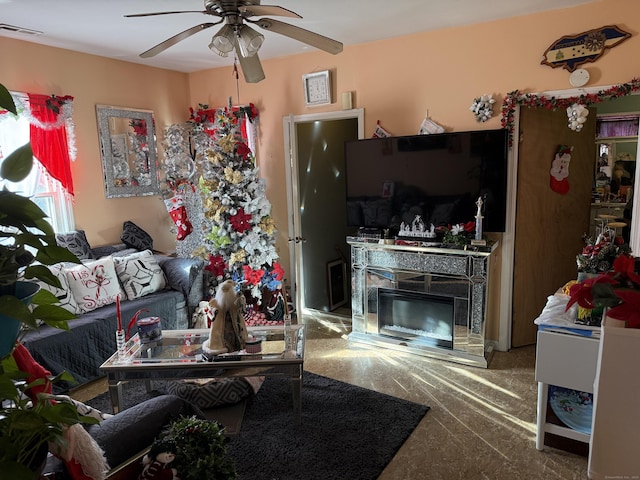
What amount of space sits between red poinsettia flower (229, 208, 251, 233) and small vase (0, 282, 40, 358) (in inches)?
134

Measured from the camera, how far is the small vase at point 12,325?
26.2 inches

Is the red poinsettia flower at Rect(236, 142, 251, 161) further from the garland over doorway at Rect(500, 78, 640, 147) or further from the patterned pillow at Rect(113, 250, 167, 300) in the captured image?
the garland over doorway at Rect(500, 78, 640, 147)

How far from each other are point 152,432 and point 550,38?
3493 mm

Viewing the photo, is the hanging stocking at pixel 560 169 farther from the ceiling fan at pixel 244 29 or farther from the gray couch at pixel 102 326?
the gray couch at pixel 102 326

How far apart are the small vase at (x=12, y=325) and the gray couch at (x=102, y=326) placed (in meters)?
2.05

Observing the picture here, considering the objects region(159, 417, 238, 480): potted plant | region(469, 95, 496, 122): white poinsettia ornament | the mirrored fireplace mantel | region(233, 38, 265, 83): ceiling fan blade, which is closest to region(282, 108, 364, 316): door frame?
the mirrored fireplace mantel

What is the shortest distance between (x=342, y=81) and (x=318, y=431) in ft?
9.85

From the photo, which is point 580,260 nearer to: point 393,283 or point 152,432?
point 393,283

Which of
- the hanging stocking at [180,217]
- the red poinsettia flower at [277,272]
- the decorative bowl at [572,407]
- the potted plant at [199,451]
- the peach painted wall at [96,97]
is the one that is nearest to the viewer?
the potted plant at [199,451]

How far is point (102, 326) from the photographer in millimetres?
3328

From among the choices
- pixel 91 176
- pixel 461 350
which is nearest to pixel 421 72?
pixel 461 350

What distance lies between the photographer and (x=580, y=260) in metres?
2.44

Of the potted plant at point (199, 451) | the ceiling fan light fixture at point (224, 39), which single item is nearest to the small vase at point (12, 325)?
the potted plant at point (199, 451)

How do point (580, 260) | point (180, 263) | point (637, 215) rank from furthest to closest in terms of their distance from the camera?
point (180, 263) → point (637, 215) → point (580, 260)
